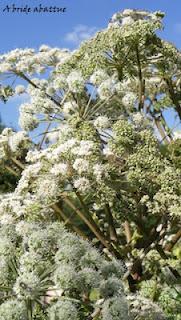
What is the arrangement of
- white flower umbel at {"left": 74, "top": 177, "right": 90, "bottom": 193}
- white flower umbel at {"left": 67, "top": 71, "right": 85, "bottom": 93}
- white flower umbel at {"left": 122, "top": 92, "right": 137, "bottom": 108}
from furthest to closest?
white flower umbel at {"left": 122, "top": 92, "right": 137, "bottom": 108} → white flower umbel at {"left": 67, "top": 71, "right": 85, "bottom": 93} → white flower umbel at {"left": 74, "top": 177, "right": 90, "bottom": 193}

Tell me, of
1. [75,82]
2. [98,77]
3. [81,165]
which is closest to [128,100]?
[98,77]

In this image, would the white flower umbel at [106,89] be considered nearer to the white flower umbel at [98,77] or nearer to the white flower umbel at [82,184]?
the white flower umbel at [98,77]

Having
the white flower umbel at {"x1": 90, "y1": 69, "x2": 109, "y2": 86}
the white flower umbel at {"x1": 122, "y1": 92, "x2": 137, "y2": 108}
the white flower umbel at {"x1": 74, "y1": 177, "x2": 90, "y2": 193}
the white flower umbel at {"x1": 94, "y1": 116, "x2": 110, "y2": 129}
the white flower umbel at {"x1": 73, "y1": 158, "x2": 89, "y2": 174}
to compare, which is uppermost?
the white flower umbel at {"x1": 90, "y1": 69, "x2": 109, "y2": 86}

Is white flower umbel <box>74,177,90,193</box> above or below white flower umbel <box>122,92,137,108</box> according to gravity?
below

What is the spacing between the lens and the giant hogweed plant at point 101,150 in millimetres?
4086

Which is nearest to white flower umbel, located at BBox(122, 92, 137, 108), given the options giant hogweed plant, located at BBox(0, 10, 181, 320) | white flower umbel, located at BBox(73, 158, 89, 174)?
giant hogweed plant, located at BBox(0, 10, 181, 320)

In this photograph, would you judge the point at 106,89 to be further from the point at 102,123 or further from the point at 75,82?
the point at 102,123

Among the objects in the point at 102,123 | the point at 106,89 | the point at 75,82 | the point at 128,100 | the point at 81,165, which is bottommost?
the point at 81,165

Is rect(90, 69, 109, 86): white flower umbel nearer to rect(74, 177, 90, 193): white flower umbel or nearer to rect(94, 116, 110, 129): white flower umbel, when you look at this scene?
rect(94, 116, 110, 129): white flower umbel

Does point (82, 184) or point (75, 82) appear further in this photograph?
point (75, 82)

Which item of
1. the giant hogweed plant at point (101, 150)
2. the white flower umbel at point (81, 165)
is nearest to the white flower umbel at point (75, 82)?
the giant hogweed plant at point (101, 150)

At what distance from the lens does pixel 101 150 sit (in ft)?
14.4

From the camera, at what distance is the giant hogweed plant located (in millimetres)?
4086

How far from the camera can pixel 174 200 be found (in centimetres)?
407
